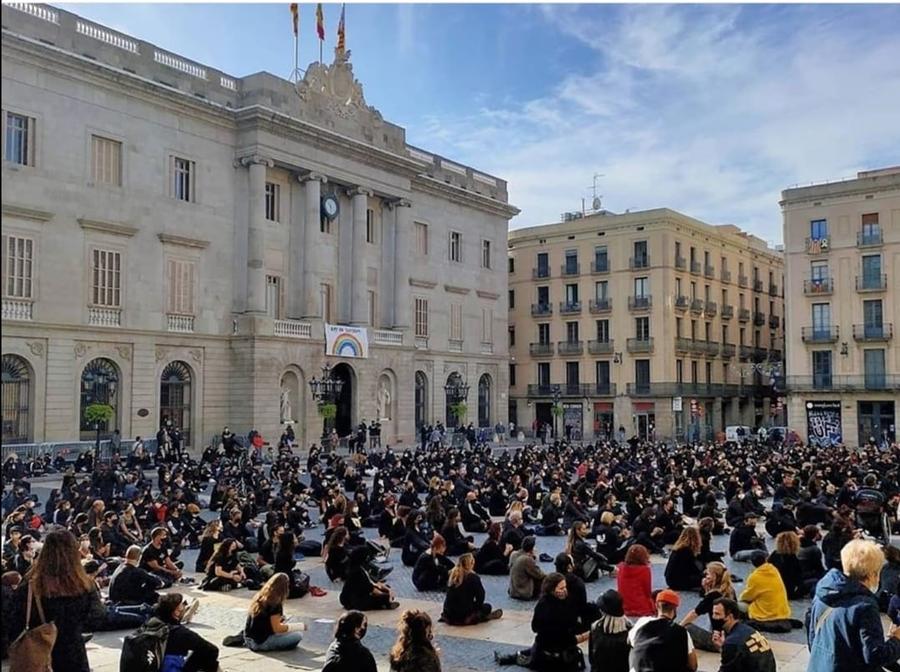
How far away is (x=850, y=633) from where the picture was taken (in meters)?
5.57

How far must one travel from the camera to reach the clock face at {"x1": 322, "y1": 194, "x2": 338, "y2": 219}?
43.7 m

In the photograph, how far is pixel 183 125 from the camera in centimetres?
3753

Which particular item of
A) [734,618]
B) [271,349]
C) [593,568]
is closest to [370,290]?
[271,349]

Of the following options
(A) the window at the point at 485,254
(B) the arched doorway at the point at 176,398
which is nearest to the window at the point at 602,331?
(A) the window at the point at 485,254

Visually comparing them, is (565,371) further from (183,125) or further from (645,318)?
(183,125)

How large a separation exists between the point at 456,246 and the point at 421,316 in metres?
5.71

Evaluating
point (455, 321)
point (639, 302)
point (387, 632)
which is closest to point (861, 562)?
point (387, 632)

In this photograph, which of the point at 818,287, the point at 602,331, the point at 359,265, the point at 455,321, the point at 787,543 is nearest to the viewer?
the point at 787,543

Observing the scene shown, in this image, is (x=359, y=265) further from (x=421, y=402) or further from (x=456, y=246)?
(x=456, y=246)

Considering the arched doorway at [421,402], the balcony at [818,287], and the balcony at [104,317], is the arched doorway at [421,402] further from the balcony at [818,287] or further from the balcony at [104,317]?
the balcony at [818,287]

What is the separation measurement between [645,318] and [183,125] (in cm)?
3381

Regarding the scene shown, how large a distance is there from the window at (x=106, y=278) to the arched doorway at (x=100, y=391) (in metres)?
2.34

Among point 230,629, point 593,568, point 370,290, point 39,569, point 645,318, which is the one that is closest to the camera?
point 39,569

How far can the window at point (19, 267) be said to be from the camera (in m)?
31.5
